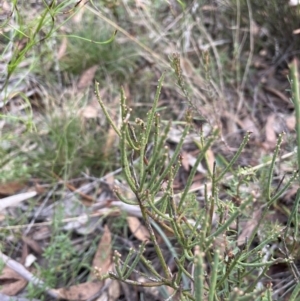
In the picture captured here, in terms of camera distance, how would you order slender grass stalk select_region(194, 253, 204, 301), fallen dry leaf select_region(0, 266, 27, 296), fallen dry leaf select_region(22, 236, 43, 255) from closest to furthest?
slender grass stalk select_region(194, 253, 204, 301)
fallen dry leaf select_region(0, 266, 27, 296)
fallen dry leaf select_region(22, 236, 43, 255)

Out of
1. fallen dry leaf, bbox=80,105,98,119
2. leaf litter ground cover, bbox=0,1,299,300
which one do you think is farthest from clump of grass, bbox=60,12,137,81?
fallen dry leaf, bbox=80,105,98,119

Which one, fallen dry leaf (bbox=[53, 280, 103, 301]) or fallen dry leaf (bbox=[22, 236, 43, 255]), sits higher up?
fallen dry leaf (bbox=[22, 236, 43, 255])

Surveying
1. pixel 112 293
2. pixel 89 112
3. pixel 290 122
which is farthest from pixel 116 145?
pixel 290 122

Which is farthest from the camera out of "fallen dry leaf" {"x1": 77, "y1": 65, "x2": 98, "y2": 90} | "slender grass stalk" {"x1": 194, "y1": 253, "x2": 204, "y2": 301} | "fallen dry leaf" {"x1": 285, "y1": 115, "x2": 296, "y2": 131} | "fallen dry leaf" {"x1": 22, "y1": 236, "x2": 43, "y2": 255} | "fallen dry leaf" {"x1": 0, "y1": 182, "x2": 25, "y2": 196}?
"fallen dry leaf" {"x1": 77, "y1": 65, "x2": 98, "y2": 90}

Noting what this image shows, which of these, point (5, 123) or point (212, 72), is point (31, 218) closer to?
point (5, 123)

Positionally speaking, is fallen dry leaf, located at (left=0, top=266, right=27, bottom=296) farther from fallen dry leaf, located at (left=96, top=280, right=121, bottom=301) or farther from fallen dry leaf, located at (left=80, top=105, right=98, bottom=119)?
Result: fallen dry leaf, located at (left=80, top=105, right=98, bottom=119)

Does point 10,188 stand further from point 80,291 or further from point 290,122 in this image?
point 290,122

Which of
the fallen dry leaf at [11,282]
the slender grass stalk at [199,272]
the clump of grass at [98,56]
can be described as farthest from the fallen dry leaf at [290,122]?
the slender grass stalk at [199,272]
